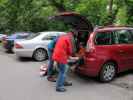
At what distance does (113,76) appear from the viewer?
29.4ft

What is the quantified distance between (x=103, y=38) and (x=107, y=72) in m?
1.04

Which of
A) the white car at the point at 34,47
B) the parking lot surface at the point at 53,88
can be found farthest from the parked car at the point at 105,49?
the white car at the point at 34,47

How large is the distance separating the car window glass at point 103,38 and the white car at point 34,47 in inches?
193

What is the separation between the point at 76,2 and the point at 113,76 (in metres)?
19.3

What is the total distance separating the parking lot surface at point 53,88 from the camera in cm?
744

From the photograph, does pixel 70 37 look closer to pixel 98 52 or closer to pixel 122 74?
pixel 98 52

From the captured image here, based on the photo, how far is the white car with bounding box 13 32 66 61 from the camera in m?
13.2

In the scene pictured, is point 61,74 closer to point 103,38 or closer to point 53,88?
point 53,88

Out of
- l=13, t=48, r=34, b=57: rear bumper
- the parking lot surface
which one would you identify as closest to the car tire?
the parking lot surface

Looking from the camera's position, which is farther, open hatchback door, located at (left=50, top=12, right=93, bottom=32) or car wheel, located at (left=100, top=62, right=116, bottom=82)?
open hatchback door, located at (left=50, top=12, right=93, bottom=32)

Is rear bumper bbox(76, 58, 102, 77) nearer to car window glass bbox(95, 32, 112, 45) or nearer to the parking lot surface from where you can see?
the parking lot surface

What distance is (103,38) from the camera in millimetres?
8680

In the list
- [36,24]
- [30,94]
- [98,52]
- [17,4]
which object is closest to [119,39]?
[98,52]

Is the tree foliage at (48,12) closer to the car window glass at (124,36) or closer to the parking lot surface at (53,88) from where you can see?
the car window glass at (124,36)
